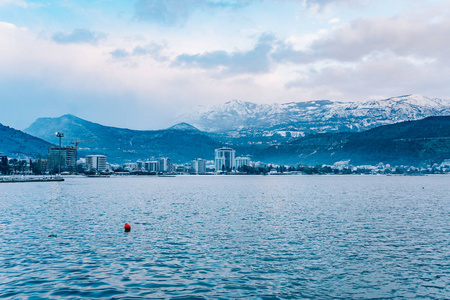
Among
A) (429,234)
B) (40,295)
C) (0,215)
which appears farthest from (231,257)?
(0,215)

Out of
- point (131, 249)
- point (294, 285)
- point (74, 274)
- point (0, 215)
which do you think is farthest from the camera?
point (0, 215)

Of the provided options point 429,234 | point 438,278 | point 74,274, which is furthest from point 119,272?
point 429,234

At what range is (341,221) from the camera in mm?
53219

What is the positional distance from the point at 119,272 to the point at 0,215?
133ft

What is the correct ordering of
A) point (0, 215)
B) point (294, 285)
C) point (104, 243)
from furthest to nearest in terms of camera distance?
point (0, 215) < point (104, 243) < point (294, 285)

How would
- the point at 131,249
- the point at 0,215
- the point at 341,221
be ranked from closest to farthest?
the point at 131,249
the point at 341,221
the point at 0,215

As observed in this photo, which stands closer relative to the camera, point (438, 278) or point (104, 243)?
point (438, 278)

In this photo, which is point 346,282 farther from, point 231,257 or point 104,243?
point 104,243

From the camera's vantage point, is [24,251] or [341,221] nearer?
[24,251]

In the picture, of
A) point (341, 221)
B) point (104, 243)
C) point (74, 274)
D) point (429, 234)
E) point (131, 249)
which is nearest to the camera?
point (74, 274)

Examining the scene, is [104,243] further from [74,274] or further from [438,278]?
[438,278]

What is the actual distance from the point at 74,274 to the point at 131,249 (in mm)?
8136

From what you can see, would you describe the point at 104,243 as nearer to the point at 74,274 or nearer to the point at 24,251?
the point at 24,251

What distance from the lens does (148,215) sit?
60.4m
